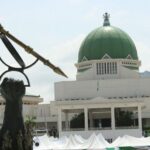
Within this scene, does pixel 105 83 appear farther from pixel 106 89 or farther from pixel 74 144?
pixel 74 144

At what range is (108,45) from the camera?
273ft

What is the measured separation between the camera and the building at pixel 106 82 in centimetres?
8031

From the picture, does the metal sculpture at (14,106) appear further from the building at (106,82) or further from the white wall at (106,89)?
the white wall at (106,89)

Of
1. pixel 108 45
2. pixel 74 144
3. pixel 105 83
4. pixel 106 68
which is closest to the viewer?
pixel 74 144

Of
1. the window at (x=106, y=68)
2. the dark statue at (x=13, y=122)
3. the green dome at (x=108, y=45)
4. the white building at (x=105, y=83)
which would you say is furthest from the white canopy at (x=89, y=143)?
the green dome at (x=108, y=45)

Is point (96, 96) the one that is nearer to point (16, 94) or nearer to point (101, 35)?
point (101, 35)

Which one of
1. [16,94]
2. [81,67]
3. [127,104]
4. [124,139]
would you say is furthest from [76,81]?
[16,94]

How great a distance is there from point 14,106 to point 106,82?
67.7 m

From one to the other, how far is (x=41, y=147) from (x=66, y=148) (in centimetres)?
136

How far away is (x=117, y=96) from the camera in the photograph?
80938mm

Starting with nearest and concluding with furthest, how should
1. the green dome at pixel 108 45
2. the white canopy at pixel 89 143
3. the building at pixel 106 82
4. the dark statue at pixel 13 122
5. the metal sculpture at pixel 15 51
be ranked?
1. the dark statue at pixel 13 122
2. the metal sculpture at pixel 15 51
3. the white canopy at pixel 89 143
4. the building at pixel 106 82
5. the green dome at pixel 108 45

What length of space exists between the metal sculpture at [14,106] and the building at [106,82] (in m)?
63.2

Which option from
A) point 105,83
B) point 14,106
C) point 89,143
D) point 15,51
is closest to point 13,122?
point 14,106

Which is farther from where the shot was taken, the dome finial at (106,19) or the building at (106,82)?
the dome finial at (106,19)
